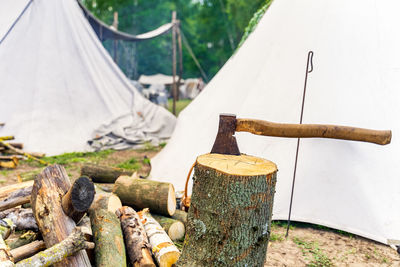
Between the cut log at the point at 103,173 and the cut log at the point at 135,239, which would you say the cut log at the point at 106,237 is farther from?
the cut log at the point at 103,173

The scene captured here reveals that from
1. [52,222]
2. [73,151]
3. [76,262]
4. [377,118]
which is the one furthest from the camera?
[73,151]

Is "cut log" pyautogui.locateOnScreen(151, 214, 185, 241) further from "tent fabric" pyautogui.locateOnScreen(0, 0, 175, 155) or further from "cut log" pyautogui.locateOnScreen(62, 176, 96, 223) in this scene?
"tent fabric" pyautogui.locateOnScreen(0, 0, 175, 155)

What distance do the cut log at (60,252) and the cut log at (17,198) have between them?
2.68 ft

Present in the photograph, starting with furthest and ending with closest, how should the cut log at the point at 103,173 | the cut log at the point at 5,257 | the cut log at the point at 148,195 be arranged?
the cut log at the point at 103,173 < the cut log at the point at 148,195 < the cut log at the point at 5,257

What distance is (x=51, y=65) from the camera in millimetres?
6723

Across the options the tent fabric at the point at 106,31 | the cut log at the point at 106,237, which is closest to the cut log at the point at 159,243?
the cut log at the point at 106,237

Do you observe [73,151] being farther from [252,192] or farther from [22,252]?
[252,192]

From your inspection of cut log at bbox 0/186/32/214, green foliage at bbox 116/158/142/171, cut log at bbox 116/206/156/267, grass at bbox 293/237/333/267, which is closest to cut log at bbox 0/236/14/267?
cut log at bbox 0/186/32/214

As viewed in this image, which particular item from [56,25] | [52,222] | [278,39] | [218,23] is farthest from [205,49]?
[52,222]

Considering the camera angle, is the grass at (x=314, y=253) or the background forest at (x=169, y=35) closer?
the grass at (x=314, y=253)

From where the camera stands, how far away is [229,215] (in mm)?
1814

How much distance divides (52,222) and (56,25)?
6036mm

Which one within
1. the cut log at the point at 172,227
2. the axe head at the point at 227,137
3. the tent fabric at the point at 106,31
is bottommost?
the cut log at the point at 172,227

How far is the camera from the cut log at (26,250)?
6.68 feet
